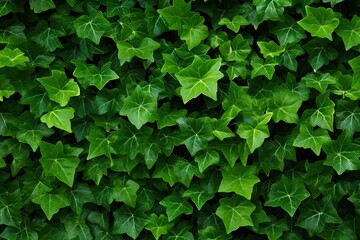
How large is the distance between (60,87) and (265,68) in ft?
3.12

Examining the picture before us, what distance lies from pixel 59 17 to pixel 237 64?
880 millimetres

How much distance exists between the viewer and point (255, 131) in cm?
245

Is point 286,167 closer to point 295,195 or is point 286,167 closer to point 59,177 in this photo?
point 295,195

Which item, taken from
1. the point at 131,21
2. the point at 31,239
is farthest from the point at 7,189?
the point at 131,21

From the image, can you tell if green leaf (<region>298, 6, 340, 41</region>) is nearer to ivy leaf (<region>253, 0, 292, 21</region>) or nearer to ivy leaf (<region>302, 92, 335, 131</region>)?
ivy leaf (<region>253, 0, 292, 21</region>)

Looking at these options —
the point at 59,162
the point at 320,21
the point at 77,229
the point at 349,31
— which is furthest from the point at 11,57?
the point at 349,31

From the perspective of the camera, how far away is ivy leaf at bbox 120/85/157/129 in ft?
8.23

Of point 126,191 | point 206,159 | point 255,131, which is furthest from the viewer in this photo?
point 126,191

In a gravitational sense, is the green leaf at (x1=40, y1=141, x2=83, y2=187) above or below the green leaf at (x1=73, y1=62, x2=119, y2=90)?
below

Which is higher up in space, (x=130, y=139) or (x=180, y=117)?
(x=180, y=117)

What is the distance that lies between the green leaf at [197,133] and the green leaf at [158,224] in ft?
1.33

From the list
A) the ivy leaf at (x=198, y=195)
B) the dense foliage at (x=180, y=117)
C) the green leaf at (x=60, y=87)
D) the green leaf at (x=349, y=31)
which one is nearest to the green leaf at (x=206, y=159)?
the dense foliage at (x=180, y=117)

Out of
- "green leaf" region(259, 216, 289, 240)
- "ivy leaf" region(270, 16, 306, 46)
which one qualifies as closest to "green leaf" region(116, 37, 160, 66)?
"ivy leaf" region(270, 16, 306, 46)

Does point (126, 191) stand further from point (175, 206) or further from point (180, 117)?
point (180, 117)
